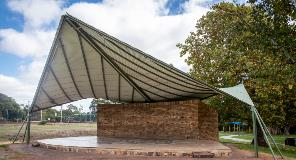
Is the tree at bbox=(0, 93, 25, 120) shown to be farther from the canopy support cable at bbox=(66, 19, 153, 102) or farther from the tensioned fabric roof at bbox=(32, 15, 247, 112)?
the canopy support cable at bbox=(66, 19, 153, 102)

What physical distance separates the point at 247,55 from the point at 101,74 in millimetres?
9330

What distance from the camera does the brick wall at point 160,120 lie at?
1841 centimetres

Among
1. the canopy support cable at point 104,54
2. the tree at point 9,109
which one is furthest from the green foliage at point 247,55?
the tree at point 9,109

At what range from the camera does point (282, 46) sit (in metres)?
15.2

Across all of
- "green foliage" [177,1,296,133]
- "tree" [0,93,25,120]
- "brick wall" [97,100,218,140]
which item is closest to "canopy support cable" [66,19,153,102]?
"brick wall" [97,100,218,140]

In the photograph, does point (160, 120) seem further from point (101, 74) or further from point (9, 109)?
point (9, 109)

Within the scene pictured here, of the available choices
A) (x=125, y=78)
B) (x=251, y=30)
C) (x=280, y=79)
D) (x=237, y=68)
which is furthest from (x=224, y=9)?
(x=125, y=78)

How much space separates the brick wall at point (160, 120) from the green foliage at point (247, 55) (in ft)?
9.61

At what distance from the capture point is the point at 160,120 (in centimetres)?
1964

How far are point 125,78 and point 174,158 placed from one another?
21.7ft

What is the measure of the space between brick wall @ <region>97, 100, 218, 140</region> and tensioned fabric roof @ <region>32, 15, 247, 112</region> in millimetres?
650

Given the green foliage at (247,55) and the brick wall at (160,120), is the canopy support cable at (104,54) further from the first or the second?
the green foliage at (247,55)

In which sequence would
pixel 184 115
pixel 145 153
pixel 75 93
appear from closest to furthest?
1. pixel 145 153
2. pixel 184 115
3. pixel 75 93

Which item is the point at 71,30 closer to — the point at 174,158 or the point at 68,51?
the point at 68,51
